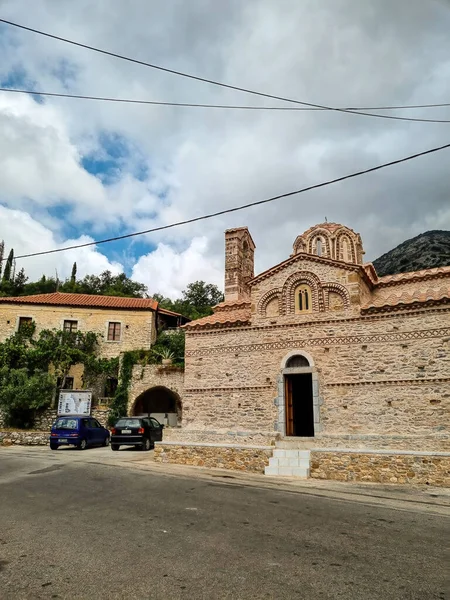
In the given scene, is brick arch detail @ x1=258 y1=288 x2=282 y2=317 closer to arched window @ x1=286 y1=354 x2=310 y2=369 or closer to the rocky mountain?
arched window @ x1=286 y1=354 x2=310 y2=369

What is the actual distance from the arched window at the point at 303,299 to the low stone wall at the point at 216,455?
17.2ft

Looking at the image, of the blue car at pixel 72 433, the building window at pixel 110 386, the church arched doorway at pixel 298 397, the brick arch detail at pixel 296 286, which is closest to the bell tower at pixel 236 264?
the brick arch detail at pixel 296 286

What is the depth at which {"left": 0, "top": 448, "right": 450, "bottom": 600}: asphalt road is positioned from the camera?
12.2 ft

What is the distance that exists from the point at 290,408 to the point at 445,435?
4.83m

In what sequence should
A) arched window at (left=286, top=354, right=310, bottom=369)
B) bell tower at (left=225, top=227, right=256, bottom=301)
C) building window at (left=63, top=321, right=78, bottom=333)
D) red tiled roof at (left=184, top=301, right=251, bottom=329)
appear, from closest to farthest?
arched window at (left=286, top=354, right=310, bottom=369)
red tiled roof at (left=184, top=301, right=251, bottom=329)
bell tower at (left=225, top=227, right=256, bottom=301)
building window at (left=63, top=321, right=78, bottom=333)

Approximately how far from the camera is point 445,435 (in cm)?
1183

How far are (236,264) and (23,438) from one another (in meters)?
13.2

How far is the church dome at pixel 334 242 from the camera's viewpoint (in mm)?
19875

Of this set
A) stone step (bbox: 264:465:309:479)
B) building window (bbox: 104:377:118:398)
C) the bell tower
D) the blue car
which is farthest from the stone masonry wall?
building window (bbox: 104:377:118:398)

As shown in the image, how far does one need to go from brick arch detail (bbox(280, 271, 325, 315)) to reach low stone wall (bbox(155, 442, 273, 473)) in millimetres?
5256

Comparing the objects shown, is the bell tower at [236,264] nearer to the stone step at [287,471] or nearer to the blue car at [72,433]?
the blue car at [72,433]

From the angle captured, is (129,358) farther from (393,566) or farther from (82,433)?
(393,566)

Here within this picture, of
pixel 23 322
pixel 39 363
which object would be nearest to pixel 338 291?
pixel 39 363

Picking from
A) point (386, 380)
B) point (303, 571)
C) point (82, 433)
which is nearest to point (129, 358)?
point (82, 433)
